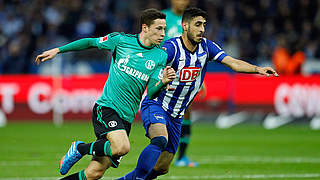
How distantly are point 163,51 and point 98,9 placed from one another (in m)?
16.6

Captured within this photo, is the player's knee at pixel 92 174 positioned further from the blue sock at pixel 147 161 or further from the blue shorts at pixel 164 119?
the blue shorts at pixel 164 119

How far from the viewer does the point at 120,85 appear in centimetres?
729

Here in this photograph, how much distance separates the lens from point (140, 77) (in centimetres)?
734

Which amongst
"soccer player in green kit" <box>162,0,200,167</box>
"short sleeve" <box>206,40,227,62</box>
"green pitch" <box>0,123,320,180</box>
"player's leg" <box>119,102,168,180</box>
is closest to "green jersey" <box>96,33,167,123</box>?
"player's leg" <box>119,102,168,180</box>

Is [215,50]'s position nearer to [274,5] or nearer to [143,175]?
[143,175]

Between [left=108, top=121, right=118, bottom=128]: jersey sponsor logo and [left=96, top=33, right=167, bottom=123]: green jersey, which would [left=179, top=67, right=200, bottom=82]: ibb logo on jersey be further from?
[left=108, top=121, right=118, bottom=128]: jersey sponsor logo

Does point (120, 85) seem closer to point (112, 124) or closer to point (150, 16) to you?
point (112, 124)

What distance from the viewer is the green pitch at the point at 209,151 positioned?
388 inches

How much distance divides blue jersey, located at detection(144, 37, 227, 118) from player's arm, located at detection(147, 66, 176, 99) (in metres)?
0.78

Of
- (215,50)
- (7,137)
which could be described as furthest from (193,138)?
(215,50)

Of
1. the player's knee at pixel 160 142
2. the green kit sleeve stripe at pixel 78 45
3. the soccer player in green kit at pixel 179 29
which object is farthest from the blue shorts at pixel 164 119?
the soccer player in green kit at pixel 179 29

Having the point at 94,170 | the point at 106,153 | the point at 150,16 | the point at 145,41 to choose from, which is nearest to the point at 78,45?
the point at 145,41

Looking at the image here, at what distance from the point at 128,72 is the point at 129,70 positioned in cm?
3

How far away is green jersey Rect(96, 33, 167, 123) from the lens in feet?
23.9
